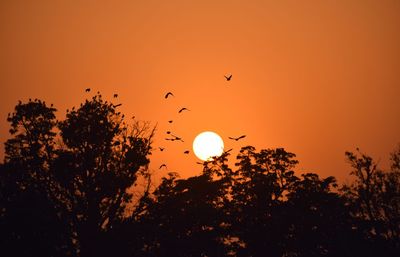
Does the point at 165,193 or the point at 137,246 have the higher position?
the point at 165,193

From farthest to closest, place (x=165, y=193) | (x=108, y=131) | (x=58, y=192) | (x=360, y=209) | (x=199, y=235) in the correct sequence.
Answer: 1. (x=360, y=209)
2. (x=199, y=235)
3. (x=165, y=193)
4. (x=108, y=131)
5. (x=58, y=192)

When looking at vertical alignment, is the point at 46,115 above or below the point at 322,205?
above

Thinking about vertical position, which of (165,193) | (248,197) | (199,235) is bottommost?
(199,235)

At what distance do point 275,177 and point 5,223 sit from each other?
23.1m

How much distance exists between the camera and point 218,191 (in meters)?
31.0

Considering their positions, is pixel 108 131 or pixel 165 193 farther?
pixel 165 193

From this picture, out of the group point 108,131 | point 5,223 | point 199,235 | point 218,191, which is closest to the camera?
point 5,223

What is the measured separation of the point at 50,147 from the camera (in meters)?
22.4

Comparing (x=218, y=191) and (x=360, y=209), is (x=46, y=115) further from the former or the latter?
(x=360, y=209)

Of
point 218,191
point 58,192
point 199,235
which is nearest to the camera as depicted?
point 58,192

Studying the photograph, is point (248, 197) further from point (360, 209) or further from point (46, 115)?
point (46, 115)

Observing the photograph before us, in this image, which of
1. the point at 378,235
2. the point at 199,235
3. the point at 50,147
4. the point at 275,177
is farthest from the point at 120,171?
the point at 378,235

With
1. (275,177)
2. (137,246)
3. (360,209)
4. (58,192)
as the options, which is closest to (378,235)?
(360,209)

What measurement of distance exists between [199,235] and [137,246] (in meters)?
7.17
